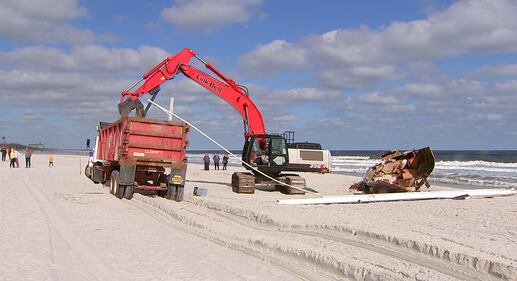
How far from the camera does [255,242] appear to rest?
9.45 metres

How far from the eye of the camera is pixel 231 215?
13383mm

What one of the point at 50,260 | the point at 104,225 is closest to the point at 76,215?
the point at 104,225

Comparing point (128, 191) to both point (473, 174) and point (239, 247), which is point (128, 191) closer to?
point (239, 247)

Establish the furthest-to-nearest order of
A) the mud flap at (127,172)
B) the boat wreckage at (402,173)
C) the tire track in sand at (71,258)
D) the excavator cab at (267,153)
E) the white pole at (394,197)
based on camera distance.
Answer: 1. the excavator cab at (267,153)
2. the boat wreckage at (402,173)
3. the mud flap at (127,172)
4. the white pole at (394,197)
5. the tire track in sand at (71,258)

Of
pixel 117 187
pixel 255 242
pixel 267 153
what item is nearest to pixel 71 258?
pixel 255 242

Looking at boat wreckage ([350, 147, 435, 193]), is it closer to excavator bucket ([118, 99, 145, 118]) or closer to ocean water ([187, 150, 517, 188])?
ocean water ([187, 150, 517, 188])

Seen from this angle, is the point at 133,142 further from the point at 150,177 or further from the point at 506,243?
the point at 506,243

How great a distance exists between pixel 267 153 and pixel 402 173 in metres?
5.10

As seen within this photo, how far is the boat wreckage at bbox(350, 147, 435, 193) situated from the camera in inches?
763

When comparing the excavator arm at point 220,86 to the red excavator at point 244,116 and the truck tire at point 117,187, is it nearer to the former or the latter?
the red excavator at point 244,116

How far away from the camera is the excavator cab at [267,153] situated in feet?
66.3

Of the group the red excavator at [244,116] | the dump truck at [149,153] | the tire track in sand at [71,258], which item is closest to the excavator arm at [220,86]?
the red excavator at [244,116]

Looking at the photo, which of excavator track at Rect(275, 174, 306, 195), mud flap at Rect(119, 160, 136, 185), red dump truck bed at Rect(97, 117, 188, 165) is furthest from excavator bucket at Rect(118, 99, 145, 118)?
excavator track at Rect(275, 174, 306, 195)

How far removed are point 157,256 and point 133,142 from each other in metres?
8.95
